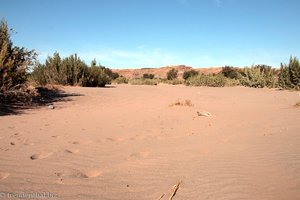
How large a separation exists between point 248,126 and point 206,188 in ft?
11.5

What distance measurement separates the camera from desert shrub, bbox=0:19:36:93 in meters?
9.50

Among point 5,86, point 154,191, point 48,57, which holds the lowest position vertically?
point 154,191

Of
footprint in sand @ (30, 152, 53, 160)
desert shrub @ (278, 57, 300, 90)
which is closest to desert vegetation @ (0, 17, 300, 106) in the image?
desert shrub @ (278, 57, 300, 90)

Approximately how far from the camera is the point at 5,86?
31.6 ft

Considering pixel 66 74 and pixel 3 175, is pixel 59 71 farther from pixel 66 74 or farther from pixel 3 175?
pixel 3 175

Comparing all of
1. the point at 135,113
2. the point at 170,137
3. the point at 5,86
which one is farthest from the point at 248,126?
the point at 5,86

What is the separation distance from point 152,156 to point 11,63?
667 cm

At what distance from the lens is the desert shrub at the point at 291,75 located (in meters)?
17.2

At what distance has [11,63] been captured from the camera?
31.0 feet

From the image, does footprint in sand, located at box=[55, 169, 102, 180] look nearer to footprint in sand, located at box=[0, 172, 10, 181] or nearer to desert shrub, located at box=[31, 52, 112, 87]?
footprint in sand, located at box=[0, 172, 10, 181]

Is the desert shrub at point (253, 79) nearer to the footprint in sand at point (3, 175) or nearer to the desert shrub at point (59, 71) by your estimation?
the desert shrub at point (59, 71)

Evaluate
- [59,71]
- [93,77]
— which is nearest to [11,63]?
[59,71]

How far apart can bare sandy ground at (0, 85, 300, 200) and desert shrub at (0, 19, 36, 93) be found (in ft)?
8.12

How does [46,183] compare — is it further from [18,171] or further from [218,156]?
[218,156]
